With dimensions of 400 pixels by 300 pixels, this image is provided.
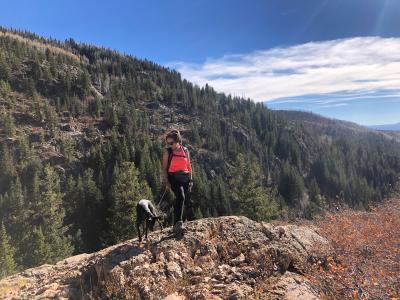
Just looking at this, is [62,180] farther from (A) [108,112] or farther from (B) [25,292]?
(B) [25,292]

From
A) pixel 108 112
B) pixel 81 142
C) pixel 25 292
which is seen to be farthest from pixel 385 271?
pixel 108 112

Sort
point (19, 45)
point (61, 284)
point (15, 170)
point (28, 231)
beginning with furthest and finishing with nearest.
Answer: point (19, 45)
point (15, 170)
point (28, 231)
point (61, 284)

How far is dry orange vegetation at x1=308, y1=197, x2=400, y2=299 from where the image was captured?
7445mm

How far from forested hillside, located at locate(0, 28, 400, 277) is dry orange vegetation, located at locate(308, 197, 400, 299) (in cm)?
570

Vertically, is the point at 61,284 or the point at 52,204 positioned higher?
the point at 61,284

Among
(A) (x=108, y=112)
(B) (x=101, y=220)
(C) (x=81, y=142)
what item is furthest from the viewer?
(A) (x=108, y=112)

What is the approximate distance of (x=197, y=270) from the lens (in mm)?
7871

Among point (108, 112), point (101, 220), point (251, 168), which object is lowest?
point (101, 220)

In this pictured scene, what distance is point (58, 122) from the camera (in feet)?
420

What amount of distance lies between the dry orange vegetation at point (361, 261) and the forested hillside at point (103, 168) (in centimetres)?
570

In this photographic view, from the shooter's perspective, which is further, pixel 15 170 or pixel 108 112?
pixel 108 112

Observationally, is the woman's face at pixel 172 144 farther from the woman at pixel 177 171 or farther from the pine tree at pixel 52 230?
the pine tree at pixel 52 230

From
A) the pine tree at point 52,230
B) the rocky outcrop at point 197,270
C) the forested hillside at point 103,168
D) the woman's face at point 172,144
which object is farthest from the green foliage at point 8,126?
the woman's face at point 172,144

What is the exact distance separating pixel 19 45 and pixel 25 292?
640ft
